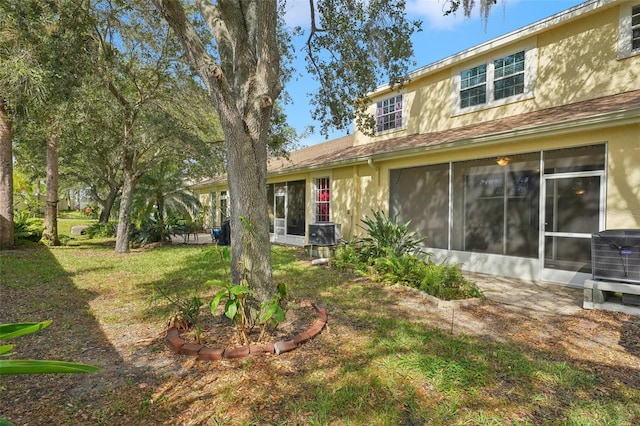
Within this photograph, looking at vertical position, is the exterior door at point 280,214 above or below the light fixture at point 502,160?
below

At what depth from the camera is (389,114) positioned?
11750mm

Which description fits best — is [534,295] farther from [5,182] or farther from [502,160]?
[5,182]

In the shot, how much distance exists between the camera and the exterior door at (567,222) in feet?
21.6

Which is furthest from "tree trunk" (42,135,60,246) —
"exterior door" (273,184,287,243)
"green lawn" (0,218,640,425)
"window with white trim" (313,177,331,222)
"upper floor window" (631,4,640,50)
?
"upper floor window" (631,4,640,50)

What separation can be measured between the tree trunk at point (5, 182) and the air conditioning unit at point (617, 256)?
14.0 metres

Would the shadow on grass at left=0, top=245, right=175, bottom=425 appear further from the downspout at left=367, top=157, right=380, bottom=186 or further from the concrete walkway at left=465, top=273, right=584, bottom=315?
the downspout at left=367, top=157, right=380, bottom=186

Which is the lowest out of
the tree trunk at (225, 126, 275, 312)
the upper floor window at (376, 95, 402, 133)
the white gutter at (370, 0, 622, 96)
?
Answer: the tree trunk at (225, 126, 275, 312)

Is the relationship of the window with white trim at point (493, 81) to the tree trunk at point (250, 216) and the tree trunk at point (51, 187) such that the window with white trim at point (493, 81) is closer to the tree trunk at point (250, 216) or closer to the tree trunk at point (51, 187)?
the tree trunk at point (250, 216)

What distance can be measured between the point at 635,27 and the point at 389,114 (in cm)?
642

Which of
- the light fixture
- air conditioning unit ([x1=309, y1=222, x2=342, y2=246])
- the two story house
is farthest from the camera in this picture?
air conditioning unit ([x1=309, y1=222, x2=342, y2=246])

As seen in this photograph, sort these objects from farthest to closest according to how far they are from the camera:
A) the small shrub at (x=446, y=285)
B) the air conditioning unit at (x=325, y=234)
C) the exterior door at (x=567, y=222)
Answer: the air conditioning unit at (x=325, y=234) < the exterior door at (x=567, y=222) < the small shrub at (x=446, y=285)

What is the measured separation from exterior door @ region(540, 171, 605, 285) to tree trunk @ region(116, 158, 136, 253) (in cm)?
1161

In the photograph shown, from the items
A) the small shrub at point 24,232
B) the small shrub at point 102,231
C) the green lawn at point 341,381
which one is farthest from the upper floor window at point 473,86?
the small shrub at point 102,231

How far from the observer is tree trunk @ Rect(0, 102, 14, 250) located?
31.6 ft
